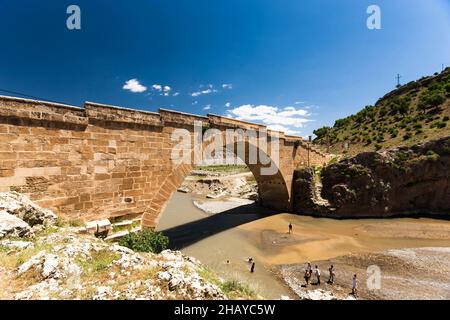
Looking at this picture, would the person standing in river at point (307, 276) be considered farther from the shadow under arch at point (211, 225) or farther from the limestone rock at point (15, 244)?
the limestone rock at point (15, 244)

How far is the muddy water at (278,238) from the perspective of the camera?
49.0ft

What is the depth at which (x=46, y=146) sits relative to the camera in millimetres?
8688

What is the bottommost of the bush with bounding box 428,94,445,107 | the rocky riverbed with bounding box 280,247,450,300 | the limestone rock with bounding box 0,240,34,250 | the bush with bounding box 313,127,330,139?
the rocky riverbed with bounding box 280,247,450,300

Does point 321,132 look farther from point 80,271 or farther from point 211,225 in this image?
point 80,271

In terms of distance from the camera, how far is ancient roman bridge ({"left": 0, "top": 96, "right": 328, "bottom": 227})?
812 cm

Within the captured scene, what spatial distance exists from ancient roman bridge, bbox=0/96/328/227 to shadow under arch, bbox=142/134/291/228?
0.19ft

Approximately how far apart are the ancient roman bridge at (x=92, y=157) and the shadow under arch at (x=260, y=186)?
0.06m

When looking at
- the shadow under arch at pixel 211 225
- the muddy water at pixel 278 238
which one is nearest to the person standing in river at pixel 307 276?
the muddy water at pixel 278 238

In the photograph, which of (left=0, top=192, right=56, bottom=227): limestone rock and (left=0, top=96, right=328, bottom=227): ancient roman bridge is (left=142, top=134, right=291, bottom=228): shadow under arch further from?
(left=0, top=192, right=56, bottom=227): limestone rock

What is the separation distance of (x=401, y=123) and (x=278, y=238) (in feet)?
100

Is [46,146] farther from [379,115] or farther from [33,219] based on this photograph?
[379,115]

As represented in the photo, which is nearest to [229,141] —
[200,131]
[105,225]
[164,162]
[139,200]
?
[200,131]

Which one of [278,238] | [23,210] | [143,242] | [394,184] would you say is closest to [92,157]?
[23,210]

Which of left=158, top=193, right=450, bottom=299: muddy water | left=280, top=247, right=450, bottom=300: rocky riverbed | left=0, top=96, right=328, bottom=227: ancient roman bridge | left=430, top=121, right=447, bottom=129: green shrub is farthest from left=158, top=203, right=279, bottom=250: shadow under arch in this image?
left=430, top=121, right=447, bottom=129: green shrub
